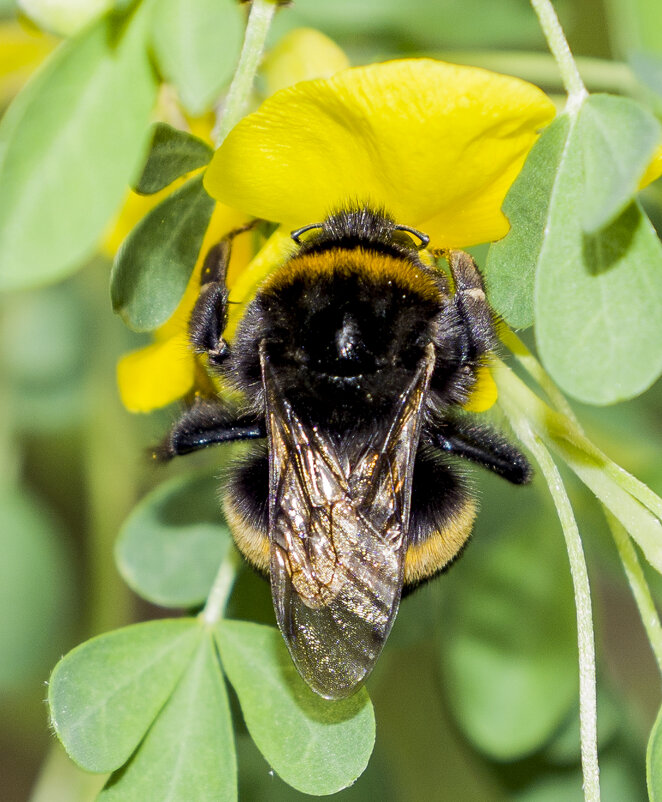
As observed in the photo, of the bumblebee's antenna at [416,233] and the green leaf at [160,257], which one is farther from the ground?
the bumblebee's antenna at [416,233]

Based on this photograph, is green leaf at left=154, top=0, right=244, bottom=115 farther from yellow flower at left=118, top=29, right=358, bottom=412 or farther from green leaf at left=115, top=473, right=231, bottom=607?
green leaf at left=115, top=473, right=231, bottom=607

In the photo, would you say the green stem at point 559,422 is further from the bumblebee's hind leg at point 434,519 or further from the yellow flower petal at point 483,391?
the bumblebee's hind leg at point 434,519

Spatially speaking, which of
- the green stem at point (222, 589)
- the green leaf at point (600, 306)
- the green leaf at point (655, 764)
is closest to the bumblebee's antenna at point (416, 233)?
the green leaf at point (600, 306)

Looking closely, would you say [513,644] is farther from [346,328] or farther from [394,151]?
[394,151]

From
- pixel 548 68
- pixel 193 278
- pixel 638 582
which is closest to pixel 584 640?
pixel 638 582

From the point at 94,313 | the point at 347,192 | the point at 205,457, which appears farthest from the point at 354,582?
the point at 94,313

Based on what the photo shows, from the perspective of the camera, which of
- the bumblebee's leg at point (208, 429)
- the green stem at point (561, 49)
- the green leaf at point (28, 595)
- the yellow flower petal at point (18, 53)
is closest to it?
the green stem at point (561, 49)

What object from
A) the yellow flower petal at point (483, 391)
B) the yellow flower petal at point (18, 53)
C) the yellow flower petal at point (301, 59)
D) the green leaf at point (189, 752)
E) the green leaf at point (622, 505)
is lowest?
the green leaf at point (189, 752)

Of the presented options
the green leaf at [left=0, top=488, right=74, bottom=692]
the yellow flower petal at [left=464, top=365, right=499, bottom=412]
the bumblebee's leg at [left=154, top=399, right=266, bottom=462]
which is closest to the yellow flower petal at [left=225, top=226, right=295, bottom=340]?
the bumblebee's leg at [left=154, top=399, right=266, bottom=462]
